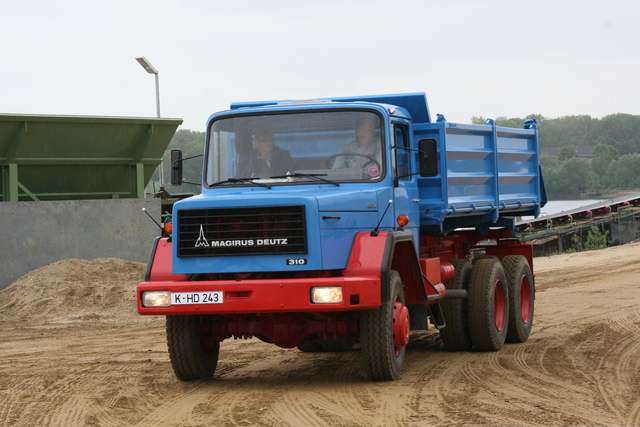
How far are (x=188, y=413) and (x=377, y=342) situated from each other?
6.29 ft

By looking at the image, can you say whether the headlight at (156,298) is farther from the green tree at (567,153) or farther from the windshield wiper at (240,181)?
the green tree at (567,153)

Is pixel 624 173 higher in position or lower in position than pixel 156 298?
higher

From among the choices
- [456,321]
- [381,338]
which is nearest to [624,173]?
[456,321]

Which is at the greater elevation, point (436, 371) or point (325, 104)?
point (325, 104)

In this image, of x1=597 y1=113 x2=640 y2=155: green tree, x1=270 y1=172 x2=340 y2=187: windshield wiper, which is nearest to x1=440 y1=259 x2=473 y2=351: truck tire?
x1=270 y1=172 x2=340 y2=187: windshield wiper

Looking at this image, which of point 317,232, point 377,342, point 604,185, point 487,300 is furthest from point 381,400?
point 604,185

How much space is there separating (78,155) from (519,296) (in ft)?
36.6

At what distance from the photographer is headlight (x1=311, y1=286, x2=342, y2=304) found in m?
8.19

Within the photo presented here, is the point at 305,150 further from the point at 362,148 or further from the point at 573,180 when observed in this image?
the point at 573,180

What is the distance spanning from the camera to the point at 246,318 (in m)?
9.12

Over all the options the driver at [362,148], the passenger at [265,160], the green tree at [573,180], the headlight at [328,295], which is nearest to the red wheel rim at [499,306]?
the driver at [362,148]

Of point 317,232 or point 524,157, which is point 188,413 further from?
point 524,157

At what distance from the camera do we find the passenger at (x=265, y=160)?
9266mm

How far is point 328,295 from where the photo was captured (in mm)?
8203
